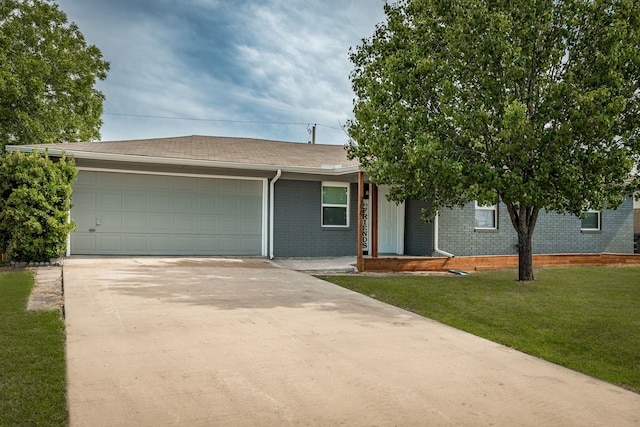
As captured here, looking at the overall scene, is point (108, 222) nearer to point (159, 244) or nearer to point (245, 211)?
point (159, 244)

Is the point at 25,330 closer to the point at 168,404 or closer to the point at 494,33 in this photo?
the point at 168,404

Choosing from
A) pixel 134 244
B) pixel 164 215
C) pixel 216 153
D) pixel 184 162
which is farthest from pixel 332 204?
pixel 134 244

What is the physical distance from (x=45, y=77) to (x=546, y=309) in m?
22.6

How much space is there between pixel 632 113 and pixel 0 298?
10655 mm

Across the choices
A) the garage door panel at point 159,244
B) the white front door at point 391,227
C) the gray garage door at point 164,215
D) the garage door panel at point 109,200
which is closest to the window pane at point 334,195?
the white front door at point 391,227

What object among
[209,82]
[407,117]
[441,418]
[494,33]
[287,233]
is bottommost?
[441,418]

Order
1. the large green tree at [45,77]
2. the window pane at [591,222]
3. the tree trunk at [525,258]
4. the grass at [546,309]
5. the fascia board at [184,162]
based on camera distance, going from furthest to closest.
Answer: the large green tree at [45,77], the window pane at [591,222], the fascia board at [184,162], the tree trunk at [525,258], the grass at [546,309]

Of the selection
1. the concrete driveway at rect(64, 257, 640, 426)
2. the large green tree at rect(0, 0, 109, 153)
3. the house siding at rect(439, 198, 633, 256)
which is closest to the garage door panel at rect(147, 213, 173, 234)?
the concrete driveway at rect(64, 257, 640, 426)

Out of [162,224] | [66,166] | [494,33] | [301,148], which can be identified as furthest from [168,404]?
[301,148]

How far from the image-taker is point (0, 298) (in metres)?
6.60

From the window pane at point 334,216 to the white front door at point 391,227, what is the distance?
3.81ft

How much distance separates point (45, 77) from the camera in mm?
21625

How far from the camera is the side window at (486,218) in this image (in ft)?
46.1

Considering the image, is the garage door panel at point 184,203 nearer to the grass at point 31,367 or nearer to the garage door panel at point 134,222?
the garage door panel at point 134,222
